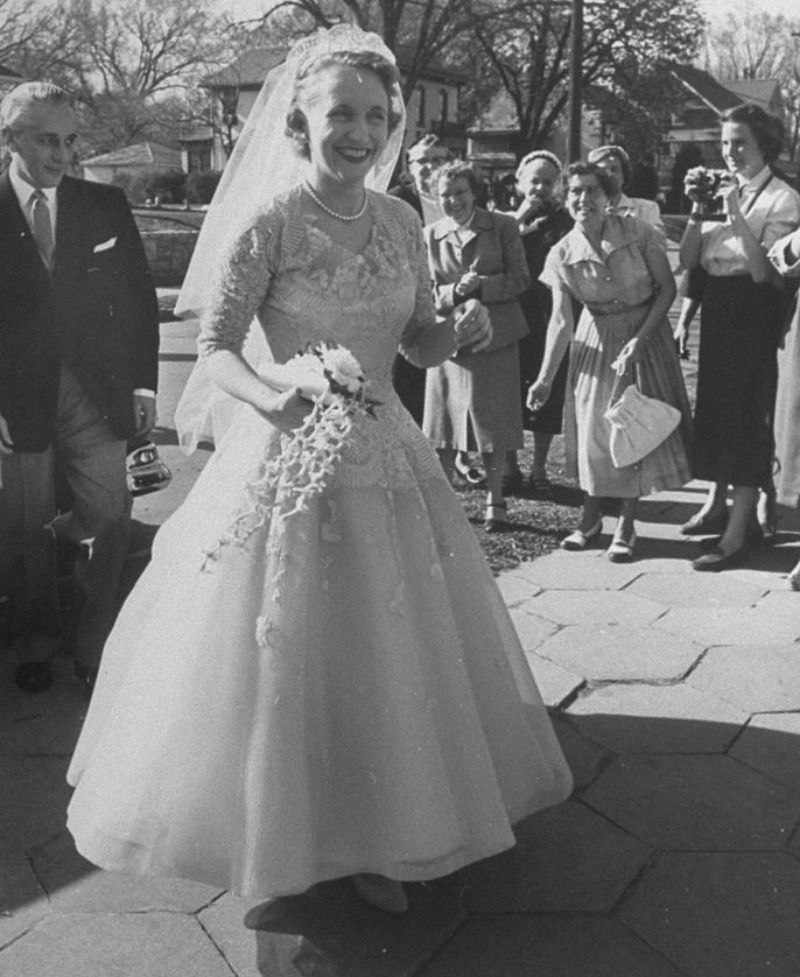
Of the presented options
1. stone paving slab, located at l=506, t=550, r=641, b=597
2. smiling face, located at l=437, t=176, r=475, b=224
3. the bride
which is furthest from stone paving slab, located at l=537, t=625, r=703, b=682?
smiling face, located at l=437, t=176, r=475, b=224

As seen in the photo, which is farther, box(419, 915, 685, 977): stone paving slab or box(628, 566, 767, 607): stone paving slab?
box(628, 566, 767, 607): stone paving slab

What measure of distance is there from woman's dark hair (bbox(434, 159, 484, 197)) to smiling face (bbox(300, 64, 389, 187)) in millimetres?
3147

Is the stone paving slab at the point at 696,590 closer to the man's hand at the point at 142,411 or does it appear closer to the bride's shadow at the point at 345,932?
the man's hand at the point at 142,411

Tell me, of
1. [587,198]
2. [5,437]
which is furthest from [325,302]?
[587,198]

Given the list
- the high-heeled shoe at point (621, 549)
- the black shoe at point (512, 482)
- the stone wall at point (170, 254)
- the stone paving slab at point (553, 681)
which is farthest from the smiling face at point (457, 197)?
the stone wall at point (170, 254)

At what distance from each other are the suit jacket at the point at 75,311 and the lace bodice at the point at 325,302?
1.31 metres

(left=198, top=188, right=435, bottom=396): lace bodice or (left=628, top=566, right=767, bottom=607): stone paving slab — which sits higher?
(left=198, top=188, right=435, bottom=396): lace bodice

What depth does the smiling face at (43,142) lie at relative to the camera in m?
3.78

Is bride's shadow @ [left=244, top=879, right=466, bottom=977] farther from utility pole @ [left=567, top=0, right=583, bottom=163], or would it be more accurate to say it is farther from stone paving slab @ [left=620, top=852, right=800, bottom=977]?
utility pole @ [left=567, top=0, right=583, bottom=163]

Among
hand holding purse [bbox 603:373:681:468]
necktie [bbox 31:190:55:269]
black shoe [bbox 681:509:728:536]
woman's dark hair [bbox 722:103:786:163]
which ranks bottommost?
black shoe [bbox 681:509:728:536]

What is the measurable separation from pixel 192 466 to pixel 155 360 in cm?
341

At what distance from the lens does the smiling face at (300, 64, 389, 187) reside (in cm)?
270

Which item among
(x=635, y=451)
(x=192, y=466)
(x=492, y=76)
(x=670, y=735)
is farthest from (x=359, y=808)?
(x=492, y=76)

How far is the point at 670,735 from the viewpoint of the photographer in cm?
377
